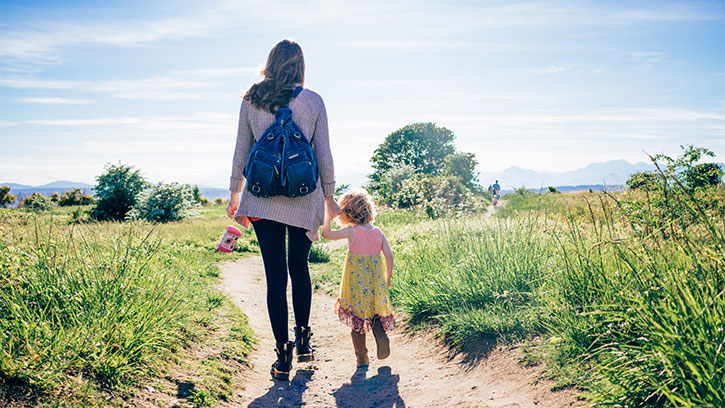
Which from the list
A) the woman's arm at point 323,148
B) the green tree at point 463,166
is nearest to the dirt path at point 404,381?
the woman's arm at point 323,148

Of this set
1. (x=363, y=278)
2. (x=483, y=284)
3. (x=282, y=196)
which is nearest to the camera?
(x=282, y=196)

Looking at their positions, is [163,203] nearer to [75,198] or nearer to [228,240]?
[75,198]

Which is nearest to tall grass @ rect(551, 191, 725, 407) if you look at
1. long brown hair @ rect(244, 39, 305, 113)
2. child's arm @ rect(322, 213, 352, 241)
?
child's arm @ rect(322, 213, 352, 241)

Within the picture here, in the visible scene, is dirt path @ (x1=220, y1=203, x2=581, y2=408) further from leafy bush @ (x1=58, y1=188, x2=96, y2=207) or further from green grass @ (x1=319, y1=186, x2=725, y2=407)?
leafy bush @ (x1=58, y1=188, x2=96, y2=207)

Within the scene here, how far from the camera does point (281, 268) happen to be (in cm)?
362

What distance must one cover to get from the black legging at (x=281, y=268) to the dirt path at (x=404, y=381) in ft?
1.49

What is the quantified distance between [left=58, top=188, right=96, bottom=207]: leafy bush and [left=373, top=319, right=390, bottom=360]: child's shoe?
28301 mm

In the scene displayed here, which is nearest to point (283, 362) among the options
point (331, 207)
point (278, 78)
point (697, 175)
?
point (331, 207)

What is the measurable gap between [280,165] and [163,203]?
20.3 meters

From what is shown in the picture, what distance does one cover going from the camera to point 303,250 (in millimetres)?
3701

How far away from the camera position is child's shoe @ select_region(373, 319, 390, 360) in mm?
3869

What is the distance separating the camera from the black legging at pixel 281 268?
3514mm

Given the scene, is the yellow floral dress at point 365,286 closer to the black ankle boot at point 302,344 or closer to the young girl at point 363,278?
the young girl at point 363,278

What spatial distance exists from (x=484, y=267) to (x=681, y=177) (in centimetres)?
331
